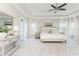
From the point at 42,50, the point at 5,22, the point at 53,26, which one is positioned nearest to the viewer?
the point at 5,22

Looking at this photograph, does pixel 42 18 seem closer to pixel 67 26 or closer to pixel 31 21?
pixel 31 21

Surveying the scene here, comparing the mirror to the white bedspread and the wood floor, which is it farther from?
the white bedspread

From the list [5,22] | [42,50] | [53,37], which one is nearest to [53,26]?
[53,37]

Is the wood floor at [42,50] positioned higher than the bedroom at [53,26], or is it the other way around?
the bedroom at [53,26]

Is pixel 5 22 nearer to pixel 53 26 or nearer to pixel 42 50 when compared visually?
pixel 42 50

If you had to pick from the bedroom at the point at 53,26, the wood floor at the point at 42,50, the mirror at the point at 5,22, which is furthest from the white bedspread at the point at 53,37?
the mirror at the point at 5,22

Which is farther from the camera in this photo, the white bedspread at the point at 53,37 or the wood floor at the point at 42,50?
the white bedspread at the point at 53,37

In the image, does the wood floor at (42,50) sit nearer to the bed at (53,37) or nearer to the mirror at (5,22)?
the bed at (53,37)

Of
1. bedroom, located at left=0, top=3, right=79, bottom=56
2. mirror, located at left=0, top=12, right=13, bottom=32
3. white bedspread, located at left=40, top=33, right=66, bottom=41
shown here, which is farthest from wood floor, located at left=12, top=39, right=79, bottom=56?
mirror, located at left=0, top=12, right=13, bottom=32

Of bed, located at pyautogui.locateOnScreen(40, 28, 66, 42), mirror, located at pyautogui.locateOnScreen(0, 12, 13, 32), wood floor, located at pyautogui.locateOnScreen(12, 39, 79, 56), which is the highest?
mirror, located at pyautogui.locateOnScreen(0, 12, 13, 32)

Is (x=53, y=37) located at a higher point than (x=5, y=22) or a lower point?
lower

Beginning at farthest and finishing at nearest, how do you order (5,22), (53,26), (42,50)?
1. (53,26)
2. (42,50)
3. (5,22)

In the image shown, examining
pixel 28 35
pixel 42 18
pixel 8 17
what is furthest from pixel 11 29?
pixel 42 18

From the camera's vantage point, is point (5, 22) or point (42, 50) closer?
point (5, 22)
